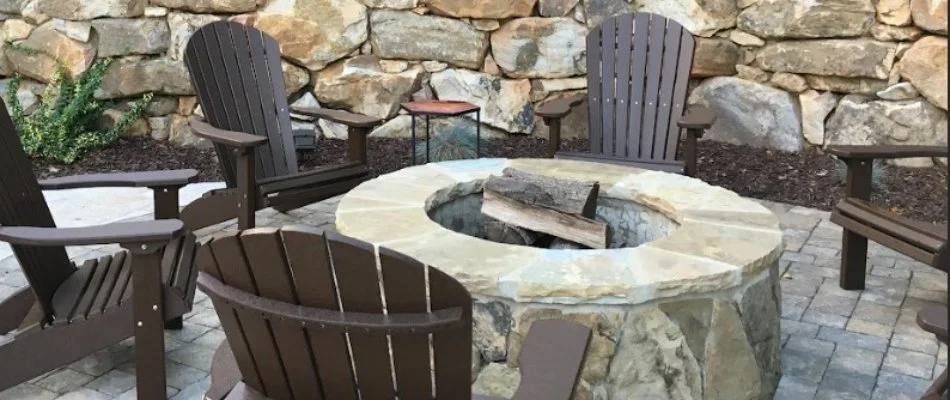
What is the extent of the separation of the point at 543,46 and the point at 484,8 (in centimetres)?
41

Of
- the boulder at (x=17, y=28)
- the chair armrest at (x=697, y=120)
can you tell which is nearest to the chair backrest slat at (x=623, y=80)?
the chair armrest at (x=697, y=120)

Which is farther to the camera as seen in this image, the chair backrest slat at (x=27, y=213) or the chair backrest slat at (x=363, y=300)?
the chair backrest slat at (x=27, y=213)

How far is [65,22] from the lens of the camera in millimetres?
5367

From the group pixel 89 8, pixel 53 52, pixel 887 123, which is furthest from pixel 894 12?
pixel 53 52

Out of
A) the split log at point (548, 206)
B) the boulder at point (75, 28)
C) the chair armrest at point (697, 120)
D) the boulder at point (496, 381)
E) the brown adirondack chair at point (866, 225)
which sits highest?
the boulder at point (75, 28)

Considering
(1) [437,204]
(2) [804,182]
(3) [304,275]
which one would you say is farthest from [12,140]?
(2) [804,182]

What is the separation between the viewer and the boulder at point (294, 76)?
5.43 meters

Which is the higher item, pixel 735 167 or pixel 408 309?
pixel 408 309

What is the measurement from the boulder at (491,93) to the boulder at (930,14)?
2107mm

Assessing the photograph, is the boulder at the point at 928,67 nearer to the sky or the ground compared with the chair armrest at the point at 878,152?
nearer to the sky

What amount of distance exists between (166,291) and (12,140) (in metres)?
0.69

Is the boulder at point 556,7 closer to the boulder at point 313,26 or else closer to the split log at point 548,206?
the boulder at point 313,26

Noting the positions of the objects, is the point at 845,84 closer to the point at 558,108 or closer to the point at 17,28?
the point at 558,108

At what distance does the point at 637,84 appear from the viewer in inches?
169
